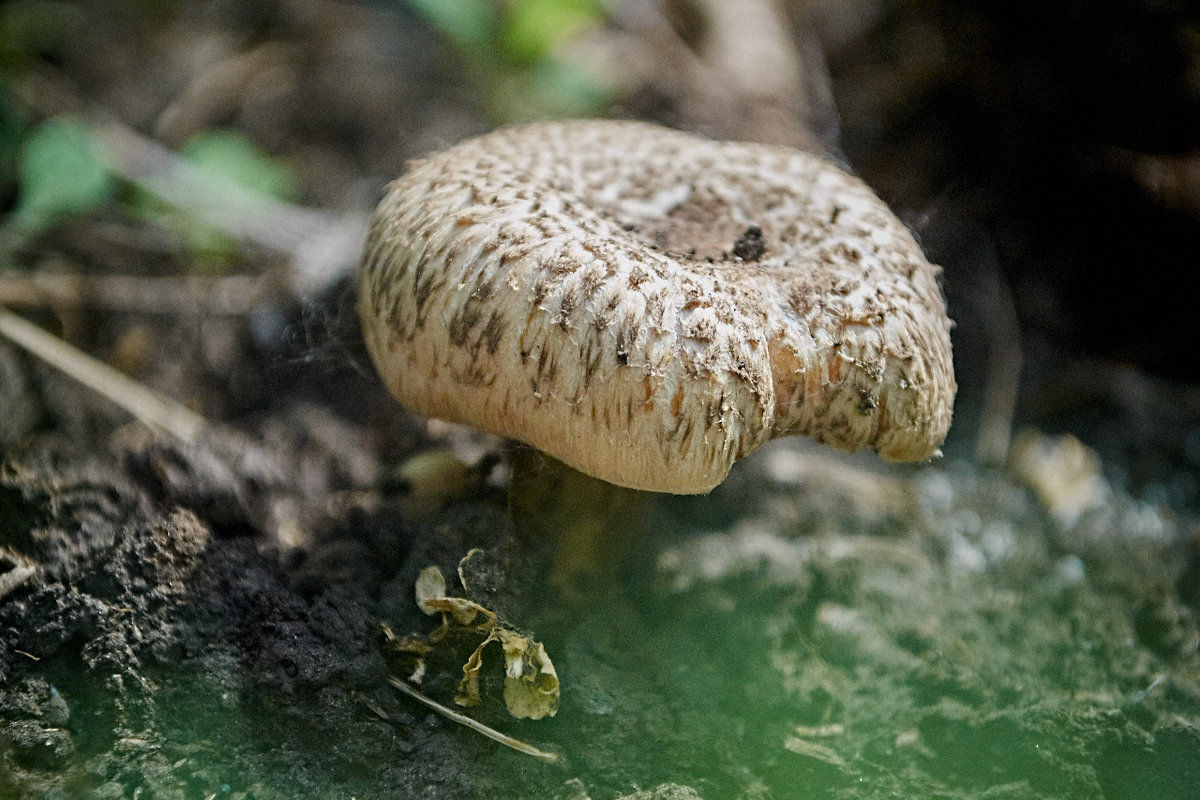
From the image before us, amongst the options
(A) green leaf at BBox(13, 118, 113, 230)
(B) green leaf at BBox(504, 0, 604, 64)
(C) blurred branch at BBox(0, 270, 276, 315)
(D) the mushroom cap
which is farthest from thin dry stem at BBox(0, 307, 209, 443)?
(B) green leaf at BBox(504, 0, 604, 64)

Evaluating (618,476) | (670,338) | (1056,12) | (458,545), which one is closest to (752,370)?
(670,338)

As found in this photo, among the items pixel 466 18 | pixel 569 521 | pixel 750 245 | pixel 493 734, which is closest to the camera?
pixel 493 734

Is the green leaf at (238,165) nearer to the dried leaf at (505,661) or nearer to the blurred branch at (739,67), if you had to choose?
the blurred branch at (739,67)

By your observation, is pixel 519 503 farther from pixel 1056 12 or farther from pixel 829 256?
pixel 1056 12

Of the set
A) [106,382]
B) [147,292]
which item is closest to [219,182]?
[147,292]

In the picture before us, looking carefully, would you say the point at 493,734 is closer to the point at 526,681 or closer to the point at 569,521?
the point at 526,681

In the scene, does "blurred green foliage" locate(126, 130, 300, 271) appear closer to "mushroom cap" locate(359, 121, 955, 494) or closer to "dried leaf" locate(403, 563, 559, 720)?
"mushroom cap" locate(359, 121, 955, 494)

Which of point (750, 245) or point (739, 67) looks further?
point (739, 67)
